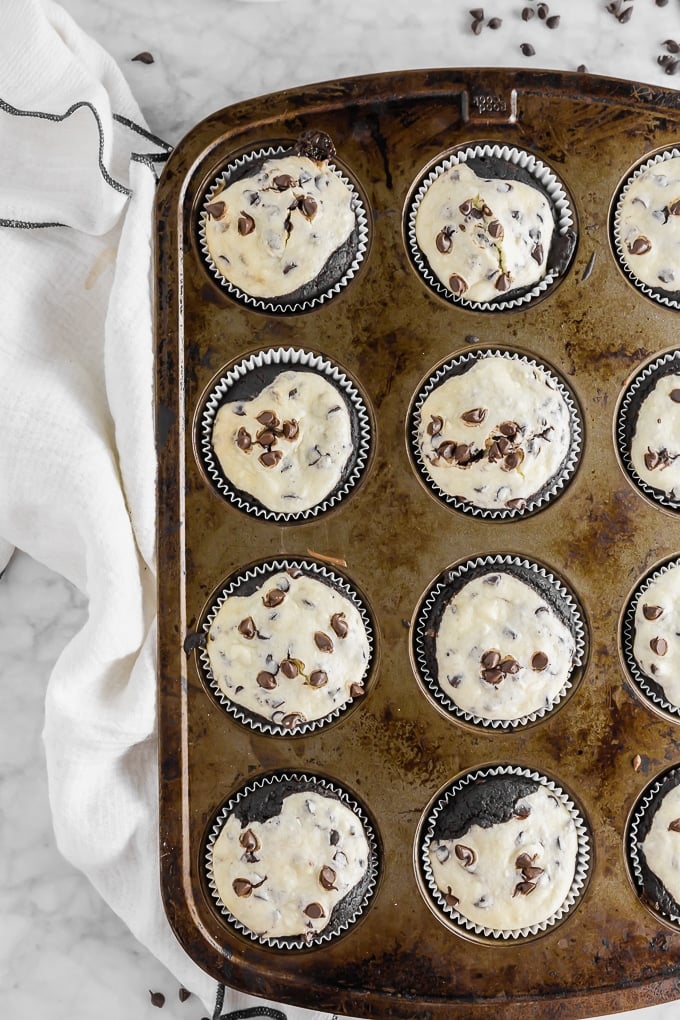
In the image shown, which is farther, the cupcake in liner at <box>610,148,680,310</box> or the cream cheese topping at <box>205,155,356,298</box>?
the cupcake in liner at <box>610,148,680,310</box>

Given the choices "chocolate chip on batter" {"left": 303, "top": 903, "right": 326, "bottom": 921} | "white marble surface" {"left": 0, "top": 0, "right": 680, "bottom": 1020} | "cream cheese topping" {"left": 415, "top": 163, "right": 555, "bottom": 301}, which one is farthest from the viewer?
"white marble surface" {"left": 0, "top": 0, "right": 680, "bottom": 1020}

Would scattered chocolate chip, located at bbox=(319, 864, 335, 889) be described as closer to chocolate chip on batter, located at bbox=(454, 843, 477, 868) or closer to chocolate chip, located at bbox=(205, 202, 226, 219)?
chocolate chip on batter, located at bbox=(454, 843, 477, 868)

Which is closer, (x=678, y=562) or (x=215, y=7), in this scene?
(x=678, y=562)

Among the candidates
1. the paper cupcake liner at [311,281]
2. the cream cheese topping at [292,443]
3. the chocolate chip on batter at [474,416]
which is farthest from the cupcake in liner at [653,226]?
the cream cheese topping at [292,443]

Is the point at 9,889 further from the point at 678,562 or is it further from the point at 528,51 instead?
the point at 528,51

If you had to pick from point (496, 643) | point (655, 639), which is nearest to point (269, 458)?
point (496, 643)

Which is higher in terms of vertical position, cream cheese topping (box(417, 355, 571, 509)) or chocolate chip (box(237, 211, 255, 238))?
chocolate chip (box(237, 211, 255, 238))

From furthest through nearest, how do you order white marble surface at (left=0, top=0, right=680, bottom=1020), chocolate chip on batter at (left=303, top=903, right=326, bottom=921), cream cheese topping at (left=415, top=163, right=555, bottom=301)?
1. white marble surface at (left=0, top=0, right=680, bottom=1020)
2. cream cheese topping at (left=415, top=163, right=555, bottom=301)
3. chocolate chip on batter at (left=303, top=903, right=326, bottom=921)

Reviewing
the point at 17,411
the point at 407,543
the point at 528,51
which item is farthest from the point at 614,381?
the point at 17,411

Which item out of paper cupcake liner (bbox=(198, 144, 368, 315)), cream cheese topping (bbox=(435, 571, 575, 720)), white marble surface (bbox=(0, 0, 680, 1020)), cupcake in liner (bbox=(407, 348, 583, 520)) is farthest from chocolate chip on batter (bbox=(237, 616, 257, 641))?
paper cupcake liner (bbox=(198, 144, 368, 315))
